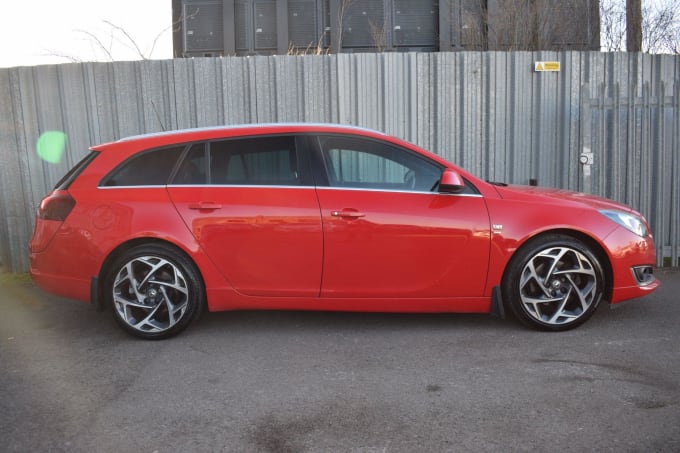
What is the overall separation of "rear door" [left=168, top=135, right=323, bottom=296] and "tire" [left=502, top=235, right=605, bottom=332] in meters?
1.52

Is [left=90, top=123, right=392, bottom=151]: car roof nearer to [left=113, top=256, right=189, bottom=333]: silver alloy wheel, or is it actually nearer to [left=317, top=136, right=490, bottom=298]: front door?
[left=317, top=136, right=490, bottom=298]: front door

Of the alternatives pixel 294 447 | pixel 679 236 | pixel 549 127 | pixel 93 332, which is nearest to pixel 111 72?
pixel 93 332

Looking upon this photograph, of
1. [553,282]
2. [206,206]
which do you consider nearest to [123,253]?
[206,206]

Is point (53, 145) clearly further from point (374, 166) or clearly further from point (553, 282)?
point (553, 282)

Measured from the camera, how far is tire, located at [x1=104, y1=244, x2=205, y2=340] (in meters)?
4.54

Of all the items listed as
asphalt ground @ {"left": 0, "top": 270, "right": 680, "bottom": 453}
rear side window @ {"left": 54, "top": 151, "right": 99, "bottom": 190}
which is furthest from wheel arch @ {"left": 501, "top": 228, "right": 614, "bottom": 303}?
rear side window @ {"left": 54, "top": 151, "right": 99, "bottom": 190}

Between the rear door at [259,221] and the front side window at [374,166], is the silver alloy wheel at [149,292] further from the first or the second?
the front side window at [374,166]

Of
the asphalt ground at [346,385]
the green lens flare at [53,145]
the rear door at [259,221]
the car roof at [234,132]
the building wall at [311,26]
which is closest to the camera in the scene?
the asphalt ground at [346,385]

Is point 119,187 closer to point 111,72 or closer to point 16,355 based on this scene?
point 16,355

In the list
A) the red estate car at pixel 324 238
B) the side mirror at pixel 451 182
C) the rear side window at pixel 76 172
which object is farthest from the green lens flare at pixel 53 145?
the side mirror at pixel 451 182

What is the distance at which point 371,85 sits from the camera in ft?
24.2

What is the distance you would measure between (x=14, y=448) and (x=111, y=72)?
18.3 ft

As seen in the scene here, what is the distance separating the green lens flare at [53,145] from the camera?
24.5ft

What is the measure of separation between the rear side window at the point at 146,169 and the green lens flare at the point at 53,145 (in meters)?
3.29
